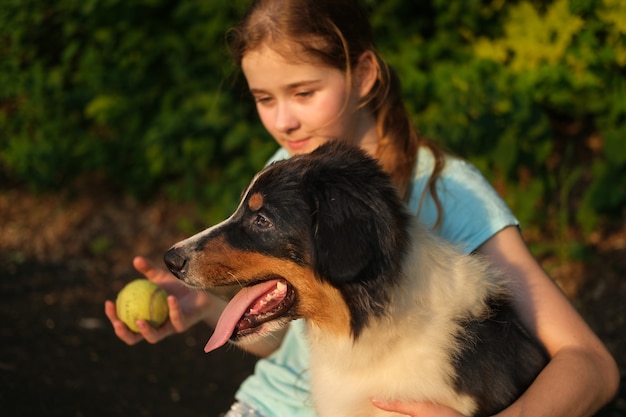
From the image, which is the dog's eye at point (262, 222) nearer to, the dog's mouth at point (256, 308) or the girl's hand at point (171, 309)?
the dog's mouth at point (256, 308)

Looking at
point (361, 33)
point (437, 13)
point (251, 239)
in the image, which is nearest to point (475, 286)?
point (251, 239)

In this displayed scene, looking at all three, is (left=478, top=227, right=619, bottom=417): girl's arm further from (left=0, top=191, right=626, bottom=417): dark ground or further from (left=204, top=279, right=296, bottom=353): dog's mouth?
(left=0, top=191, right=626, bottom=417): dark ground

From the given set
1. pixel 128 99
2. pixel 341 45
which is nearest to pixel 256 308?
pixel 341 45

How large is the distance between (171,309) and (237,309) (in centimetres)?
54

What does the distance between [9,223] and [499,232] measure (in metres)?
6.19

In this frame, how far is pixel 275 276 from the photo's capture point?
8.54 feet

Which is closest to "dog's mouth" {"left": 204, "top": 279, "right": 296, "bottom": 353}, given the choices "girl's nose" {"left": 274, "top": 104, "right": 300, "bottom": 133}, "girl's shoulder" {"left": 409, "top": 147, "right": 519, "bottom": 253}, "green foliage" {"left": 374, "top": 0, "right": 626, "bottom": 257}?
"girl's shoulder" {"left": 409, "top": 147, "right": 519, "bottom": 253}

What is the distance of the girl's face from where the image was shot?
312 centimetres

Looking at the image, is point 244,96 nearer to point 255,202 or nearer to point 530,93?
point 530,93

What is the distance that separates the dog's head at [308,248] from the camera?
7.89 ft

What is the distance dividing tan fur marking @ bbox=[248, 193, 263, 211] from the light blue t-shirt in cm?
59

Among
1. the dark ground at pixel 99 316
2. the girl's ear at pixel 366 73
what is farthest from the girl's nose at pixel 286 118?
the dark ground at pixel 99 316

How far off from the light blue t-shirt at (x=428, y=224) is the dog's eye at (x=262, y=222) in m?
A: 0.56

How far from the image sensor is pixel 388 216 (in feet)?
7.95
